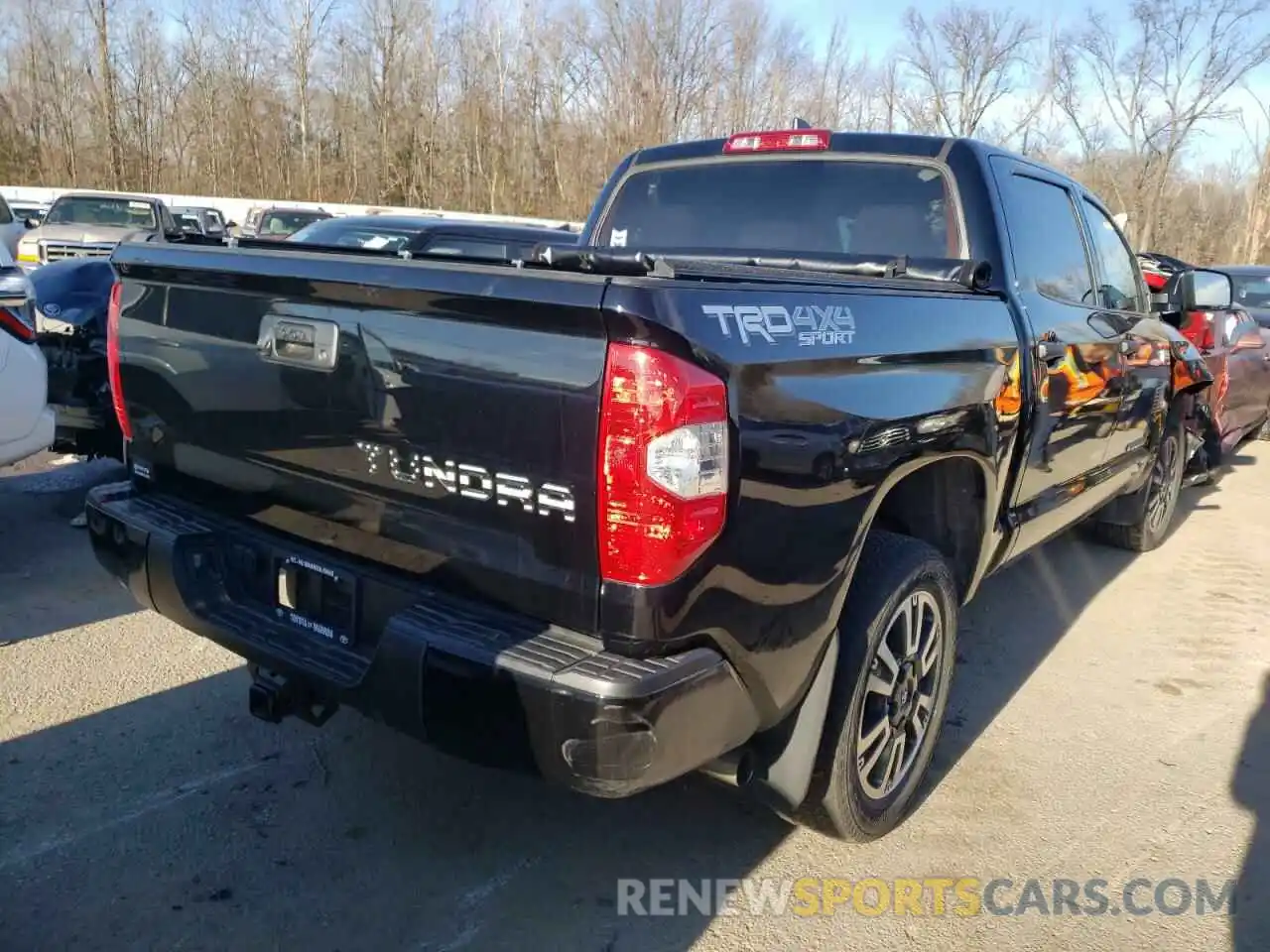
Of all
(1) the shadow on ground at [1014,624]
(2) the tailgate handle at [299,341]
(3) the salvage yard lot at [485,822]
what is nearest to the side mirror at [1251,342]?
(1) the shadow on ground at [1014,624]

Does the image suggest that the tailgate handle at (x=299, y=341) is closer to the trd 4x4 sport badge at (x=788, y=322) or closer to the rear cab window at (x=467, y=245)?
the trd 4x4 sport badge at (x=788, y=322)

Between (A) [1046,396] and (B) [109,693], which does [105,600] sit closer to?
(B) [109,693]

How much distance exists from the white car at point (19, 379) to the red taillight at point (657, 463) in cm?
377

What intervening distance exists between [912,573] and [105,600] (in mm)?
3622

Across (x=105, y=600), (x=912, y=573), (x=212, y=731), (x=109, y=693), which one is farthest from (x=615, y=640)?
(x=105, y=600)

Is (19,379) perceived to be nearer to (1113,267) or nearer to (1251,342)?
(1113,267)

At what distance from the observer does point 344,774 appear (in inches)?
129

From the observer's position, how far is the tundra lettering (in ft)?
7.07

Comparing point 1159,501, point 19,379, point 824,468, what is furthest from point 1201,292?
point 19,379

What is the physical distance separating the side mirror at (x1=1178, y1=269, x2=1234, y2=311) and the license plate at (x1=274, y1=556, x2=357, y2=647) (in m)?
4.90

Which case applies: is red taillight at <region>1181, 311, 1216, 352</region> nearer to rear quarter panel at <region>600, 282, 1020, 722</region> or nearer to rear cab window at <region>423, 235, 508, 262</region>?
rear cab window at <region>423, 235, 508, 262</region>

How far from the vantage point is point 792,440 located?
→ 2.27 meters

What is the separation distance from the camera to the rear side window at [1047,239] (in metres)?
3.78

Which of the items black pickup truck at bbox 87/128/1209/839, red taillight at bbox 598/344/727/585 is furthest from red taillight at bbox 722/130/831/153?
red taillight at bbox 598/344/727/585
